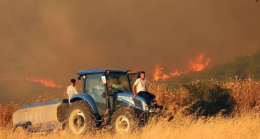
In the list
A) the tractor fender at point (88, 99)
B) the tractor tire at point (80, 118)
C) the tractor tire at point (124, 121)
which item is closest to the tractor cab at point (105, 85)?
the tractor fender at point (88, 99)

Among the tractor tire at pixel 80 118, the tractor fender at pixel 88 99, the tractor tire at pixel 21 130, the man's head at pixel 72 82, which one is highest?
the man's head at pixel 72 82

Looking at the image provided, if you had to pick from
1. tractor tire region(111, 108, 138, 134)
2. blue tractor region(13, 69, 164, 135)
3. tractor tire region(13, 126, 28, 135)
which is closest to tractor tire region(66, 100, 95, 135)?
blue tractor region(13, 69, 164, 135)

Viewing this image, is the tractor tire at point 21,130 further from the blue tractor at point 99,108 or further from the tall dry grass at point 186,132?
the tall dry grass at point 186,132

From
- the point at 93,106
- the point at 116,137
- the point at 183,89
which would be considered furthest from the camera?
the point at 183,89

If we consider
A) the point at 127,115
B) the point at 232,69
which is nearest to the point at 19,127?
the point at 127,115

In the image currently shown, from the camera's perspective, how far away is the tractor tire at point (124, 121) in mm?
13422

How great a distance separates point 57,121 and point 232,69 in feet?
237

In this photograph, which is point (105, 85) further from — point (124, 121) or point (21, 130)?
point (21, 130)

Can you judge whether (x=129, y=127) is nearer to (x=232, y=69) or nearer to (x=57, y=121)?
(x=57, y=121)

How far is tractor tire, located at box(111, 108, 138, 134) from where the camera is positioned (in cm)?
1342

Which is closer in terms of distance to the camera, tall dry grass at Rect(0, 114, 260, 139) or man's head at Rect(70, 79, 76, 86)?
tall dry grass at Rect(0, 114, 260, 139)

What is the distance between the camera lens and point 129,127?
1345 cm

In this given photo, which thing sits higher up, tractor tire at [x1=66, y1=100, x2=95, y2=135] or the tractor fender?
the tractor fender

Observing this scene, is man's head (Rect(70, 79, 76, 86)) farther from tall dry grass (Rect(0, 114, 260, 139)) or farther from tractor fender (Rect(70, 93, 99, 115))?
tall dry grass (Rect(0, 114, 260, 139))
